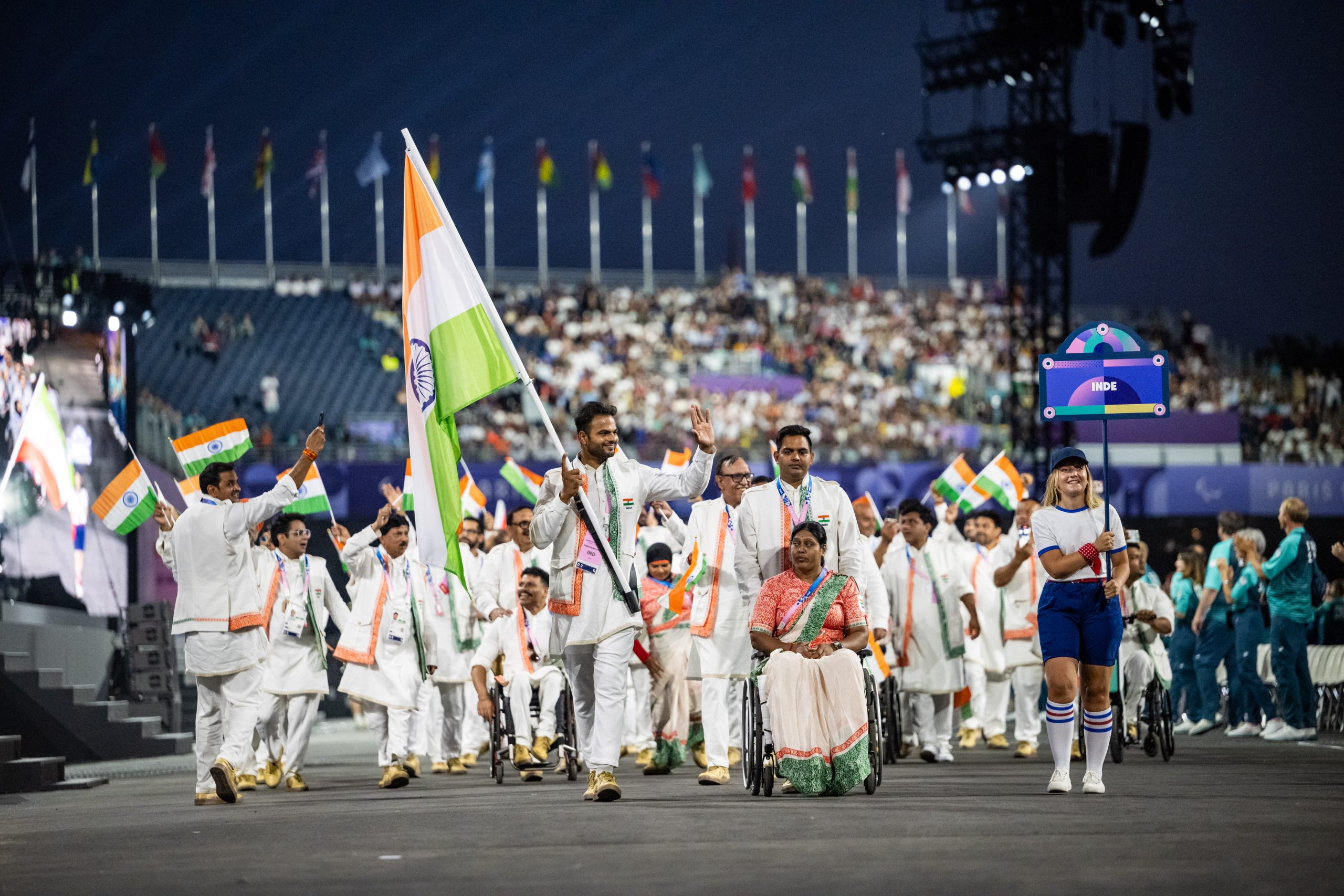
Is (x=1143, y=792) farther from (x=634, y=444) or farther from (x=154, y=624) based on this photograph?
(x=634, y=444)

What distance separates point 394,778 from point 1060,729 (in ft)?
15.7

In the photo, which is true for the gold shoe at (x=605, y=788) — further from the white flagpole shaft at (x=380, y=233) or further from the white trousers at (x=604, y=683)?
the white flagpole shaft at (x=380, y=233)

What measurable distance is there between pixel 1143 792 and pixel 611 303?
33253 millimetres

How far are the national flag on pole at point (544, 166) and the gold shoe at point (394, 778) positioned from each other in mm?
37182

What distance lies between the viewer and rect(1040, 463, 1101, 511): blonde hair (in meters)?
9.66

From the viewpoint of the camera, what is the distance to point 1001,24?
87.4 ft

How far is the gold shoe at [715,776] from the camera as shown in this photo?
1098 centimetres

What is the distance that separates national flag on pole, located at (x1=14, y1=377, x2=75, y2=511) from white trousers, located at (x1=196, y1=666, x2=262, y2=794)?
20.5 ft

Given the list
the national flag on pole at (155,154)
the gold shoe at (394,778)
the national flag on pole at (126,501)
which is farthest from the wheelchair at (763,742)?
the national flag on pole at (155,154)

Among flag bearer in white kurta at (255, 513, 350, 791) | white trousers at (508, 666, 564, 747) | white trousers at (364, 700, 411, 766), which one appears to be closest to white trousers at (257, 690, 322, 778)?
flag bearer in white kurta at (255, 513, 350, 791)

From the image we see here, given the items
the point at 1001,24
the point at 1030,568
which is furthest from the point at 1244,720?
the point at 1001,24

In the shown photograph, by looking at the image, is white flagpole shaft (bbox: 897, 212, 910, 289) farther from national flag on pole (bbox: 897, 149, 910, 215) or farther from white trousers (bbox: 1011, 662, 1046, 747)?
white trousers (bbox: 1011, 662, 1046, 747)

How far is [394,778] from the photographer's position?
12.1 metres

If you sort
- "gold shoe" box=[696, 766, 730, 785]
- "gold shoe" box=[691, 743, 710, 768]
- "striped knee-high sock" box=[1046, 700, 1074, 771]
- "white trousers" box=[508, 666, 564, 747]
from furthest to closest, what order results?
"white trousers" box=[508, 666, 564, 747]
"gold shoe" box=[691, 743, 710, 768]
"gold shoe" box=[696, 766, 730, 785]
"striped knee-high sock" box=[1046, 700, 1074, 771]
